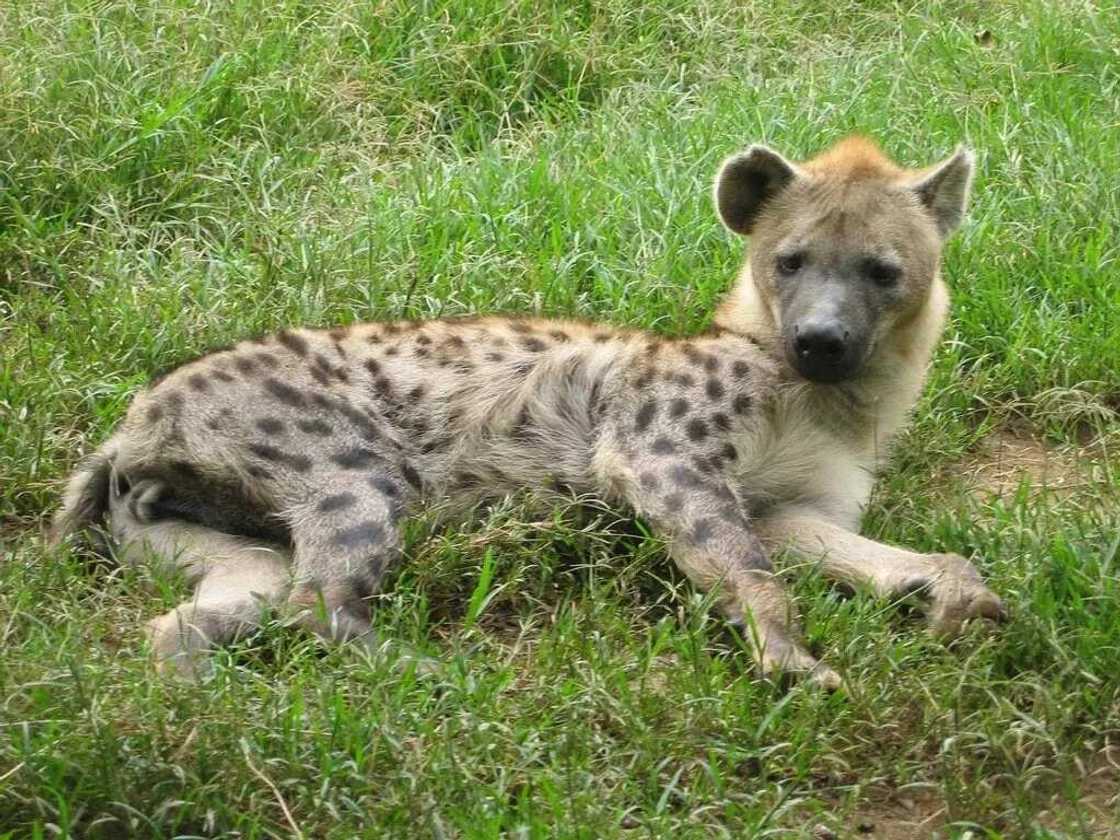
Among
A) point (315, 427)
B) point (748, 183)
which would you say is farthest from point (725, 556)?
point (748, 183)

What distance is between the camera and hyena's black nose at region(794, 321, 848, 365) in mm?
5094

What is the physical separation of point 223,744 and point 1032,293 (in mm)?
3427

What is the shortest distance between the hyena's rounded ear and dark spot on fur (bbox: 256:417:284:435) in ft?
4.89

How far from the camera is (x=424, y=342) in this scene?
538 cm

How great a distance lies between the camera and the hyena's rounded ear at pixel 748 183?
18.1 ft

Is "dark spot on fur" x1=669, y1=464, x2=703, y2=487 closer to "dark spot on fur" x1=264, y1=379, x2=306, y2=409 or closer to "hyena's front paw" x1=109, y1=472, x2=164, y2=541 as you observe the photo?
"dark spot on fur" x1=264, y1=379, x2=306, y2=409

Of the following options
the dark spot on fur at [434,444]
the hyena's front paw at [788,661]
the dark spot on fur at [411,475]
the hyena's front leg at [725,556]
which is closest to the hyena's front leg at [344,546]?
the dark spot on fur at [411,475]

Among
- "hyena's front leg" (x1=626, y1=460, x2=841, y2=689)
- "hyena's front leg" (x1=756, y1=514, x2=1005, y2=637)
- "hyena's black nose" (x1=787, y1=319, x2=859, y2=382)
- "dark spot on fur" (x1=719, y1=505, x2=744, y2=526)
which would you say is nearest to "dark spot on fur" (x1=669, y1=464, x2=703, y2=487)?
"hyena's front leg" (x1=626, y1=460, x2=841, y2=689)

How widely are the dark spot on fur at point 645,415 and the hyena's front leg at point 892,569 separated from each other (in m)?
0.40

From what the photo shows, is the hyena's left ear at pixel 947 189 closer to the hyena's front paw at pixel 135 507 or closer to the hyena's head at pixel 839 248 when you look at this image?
the hyena's head at pixel 839 248

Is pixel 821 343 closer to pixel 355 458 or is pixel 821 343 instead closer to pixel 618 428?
pixel 618 428

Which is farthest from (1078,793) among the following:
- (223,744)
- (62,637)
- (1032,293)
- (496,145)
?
(496,145)

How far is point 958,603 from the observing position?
455 centimetres

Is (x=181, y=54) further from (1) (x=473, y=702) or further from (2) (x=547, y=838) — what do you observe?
(2) (x=547, y=838)
